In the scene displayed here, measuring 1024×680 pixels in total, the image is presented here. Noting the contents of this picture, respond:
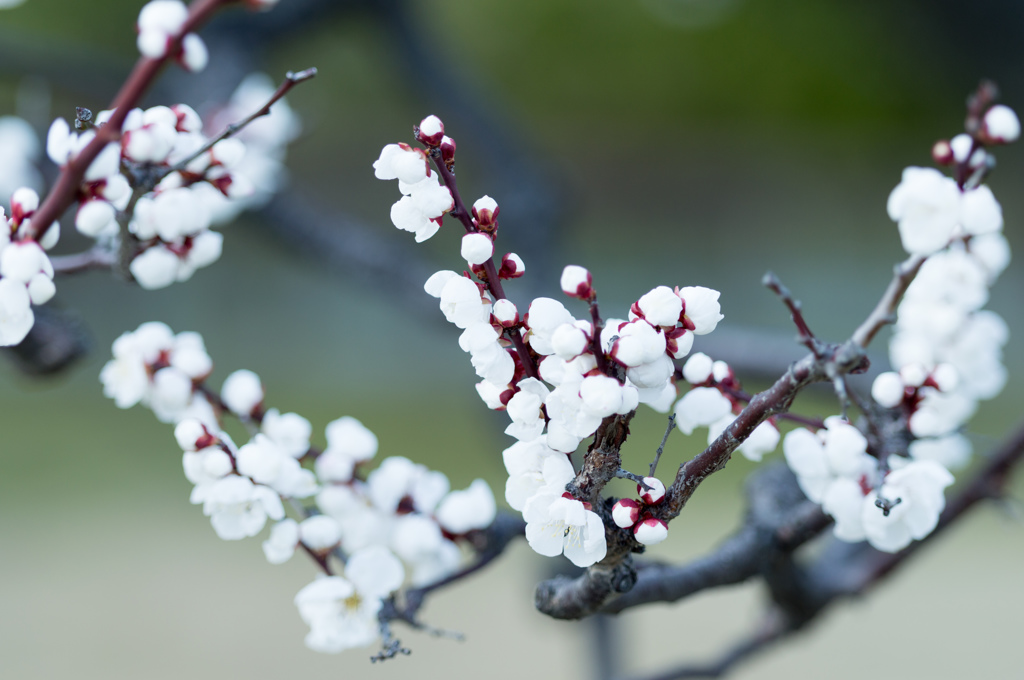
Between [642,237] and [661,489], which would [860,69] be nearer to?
[642,237]

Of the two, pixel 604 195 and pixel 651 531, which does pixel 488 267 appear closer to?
pixel 651 531

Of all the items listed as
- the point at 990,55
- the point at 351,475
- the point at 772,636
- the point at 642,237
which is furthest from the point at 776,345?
the point at 642,237

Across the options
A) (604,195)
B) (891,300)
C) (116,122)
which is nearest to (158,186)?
(116,122)

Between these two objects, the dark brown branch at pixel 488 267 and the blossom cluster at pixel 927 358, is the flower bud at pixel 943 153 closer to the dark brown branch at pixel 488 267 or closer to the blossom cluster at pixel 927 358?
the blossom cluster at pixel 927 358

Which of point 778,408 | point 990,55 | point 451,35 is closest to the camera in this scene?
point 778,408

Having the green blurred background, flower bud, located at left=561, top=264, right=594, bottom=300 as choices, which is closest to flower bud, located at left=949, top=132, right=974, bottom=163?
flower bud, located at left=561, top=264, right=594, bottom=300

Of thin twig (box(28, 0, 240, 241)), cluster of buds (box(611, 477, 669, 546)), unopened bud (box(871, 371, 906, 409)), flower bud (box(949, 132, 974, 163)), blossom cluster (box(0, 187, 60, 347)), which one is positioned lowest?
cluster of buds (box(611, 477, 669, 546))

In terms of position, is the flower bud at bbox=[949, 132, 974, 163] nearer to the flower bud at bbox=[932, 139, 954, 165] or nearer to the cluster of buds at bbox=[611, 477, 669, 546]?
the flower bud at bbox=[932, 139, 954, 165]
